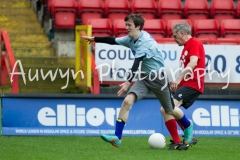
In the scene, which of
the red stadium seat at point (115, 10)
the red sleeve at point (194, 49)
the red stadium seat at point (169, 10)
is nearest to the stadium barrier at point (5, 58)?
the red stadium seat at point (115, 10)

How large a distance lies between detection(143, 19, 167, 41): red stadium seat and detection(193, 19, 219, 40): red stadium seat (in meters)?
0.75

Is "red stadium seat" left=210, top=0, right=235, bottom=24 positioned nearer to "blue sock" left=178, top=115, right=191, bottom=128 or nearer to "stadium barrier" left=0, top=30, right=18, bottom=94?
"stadium barrier" left=0, top=30, right=18, bottom=94

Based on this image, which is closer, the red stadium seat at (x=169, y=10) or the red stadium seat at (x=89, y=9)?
the red stadium seat at (x=89, y=9)

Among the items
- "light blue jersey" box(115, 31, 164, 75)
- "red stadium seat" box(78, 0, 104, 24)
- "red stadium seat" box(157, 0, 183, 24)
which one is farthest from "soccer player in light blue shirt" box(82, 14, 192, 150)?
"red stadium seat" box(157, 0, 183, 24)

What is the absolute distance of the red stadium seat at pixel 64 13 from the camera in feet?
50.4

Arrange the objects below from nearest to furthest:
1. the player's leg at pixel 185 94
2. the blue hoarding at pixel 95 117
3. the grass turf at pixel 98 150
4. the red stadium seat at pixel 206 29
A: the grass turf at pixel 98 150 → the player's leg at pixel 185 94 → the blue hoarding at pixel 95 117 → the red stadium seat at pixel 206 29

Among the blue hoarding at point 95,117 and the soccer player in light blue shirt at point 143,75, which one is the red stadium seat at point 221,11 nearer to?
the blue hoarding at point 95,117

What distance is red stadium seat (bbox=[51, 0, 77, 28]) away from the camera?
1537 centimetres

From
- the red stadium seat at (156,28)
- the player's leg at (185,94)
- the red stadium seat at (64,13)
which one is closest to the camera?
the player's leg at (185,94)

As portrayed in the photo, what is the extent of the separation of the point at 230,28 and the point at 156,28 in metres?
1.72

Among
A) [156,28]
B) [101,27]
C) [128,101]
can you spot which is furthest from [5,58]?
[128,101]

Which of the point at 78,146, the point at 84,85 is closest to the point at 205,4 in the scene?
the point at 84,85

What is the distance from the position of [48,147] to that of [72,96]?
2394 millimetres

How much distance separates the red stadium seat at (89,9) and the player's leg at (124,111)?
7.15 meters
